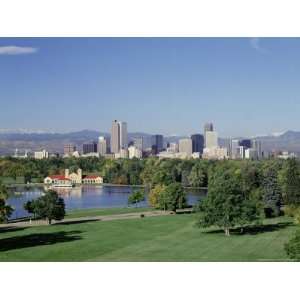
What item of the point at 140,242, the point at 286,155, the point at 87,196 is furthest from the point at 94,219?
the point at 286,155


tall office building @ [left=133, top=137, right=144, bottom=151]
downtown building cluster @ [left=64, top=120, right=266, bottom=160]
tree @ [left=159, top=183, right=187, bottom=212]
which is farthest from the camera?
tree @ [left=159, top=183, right=187, bottom=212]

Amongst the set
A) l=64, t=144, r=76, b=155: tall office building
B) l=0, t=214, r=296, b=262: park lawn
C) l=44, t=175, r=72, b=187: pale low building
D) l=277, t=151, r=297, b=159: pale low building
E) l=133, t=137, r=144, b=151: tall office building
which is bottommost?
l=0, t=214, r=296, b=262: park lawn

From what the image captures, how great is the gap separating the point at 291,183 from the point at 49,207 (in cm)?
421

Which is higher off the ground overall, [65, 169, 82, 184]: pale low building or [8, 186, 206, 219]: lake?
[65, 169, 82, 184]: pale low building

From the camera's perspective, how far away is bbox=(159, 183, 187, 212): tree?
1023 cm

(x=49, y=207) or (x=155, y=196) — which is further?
(x=155, y=196)

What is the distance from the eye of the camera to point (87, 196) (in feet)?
32.7

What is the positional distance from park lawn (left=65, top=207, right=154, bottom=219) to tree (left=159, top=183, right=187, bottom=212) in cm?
32

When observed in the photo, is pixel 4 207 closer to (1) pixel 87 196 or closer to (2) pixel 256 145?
(1) pixel 87 196

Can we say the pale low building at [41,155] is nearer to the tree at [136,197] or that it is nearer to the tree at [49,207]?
the tree at [49,207]

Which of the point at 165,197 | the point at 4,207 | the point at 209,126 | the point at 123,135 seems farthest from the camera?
the point at 165,197

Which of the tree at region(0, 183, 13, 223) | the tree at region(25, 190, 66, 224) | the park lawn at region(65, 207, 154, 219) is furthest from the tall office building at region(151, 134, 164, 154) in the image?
the tree at region(0, 183, 13, 223)

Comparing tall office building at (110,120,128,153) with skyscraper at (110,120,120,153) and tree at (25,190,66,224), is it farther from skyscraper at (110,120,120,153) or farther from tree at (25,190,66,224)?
tree at (25,190,66,224)
